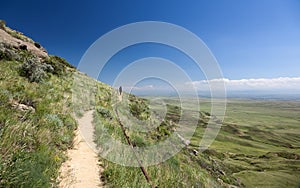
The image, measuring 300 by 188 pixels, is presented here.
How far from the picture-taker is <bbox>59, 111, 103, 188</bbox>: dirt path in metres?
4.92

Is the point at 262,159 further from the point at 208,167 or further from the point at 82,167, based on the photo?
the point at 82,167

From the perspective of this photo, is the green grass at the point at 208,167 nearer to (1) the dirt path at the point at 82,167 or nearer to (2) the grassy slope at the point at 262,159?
(2) the grassy slope at the point at 262,159

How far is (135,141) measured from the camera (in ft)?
33.8

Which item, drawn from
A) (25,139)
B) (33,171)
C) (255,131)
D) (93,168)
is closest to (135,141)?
(93,168)

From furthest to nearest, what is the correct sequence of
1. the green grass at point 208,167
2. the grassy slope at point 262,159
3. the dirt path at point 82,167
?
the grassy slope at point 262,159 < the green grass at point 208,167 < the dirt path at point 82,167

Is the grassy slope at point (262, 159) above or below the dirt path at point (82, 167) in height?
below

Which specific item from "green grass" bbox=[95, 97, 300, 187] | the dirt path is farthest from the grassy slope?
the dirt path

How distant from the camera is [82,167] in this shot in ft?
19.8

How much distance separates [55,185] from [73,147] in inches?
136

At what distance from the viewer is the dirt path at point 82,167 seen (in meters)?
4.92

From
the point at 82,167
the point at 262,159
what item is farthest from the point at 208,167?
the point at 262,159

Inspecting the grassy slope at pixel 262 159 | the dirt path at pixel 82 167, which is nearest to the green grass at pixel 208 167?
the grassy slope at pixel 262 159

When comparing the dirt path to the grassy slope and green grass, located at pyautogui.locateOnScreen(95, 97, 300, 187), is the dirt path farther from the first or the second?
the grassy slope

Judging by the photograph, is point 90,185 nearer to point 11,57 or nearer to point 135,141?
point 135,141
